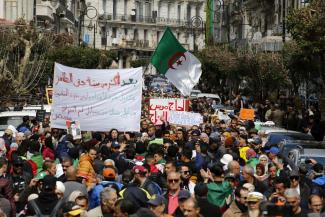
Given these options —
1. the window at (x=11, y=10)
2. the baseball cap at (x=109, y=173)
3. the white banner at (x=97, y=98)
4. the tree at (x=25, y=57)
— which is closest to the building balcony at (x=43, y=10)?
the tree at (x=25, y=57)

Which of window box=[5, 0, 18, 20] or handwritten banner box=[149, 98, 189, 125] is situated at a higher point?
window box=[5, 0, 18, 20]

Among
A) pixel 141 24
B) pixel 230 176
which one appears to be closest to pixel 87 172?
pixel 230 176

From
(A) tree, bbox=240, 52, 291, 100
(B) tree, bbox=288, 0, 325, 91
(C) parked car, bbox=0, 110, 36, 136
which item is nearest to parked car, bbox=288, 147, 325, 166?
(C) parked car, bbox=0, 110, 36, 136

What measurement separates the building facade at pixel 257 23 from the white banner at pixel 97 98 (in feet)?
85.0

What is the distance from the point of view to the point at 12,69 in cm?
4353

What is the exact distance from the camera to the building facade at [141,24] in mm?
117688

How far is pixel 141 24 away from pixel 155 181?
110478 mm

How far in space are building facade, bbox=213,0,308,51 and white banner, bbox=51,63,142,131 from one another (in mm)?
25912

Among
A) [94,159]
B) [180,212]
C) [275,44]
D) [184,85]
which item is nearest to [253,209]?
[180,212]

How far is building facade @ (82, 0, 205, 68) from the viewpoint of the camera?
386 ft

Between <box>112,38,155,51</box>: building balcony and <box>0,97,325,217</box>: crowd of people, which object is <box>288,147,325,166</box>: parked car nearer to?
<box>0,97,325,217</box>: crowd of people

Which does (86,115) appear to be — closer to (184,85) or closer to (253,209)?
(184,85)

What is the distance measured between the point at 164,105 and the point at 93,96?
4586 mm

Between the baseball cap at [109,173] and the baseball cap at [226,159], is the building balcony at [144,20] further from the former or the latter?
the baseball cap at [109,173]
